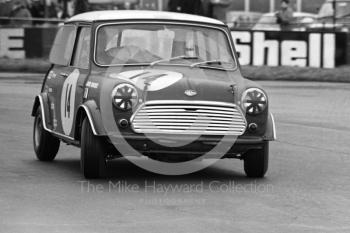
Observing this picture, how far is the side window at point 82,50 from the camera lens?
10312 millimetres

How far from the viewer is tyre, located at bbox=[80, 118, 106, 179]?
9125mm

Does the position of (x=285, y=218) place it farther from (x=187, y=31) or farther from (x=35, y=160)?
(x=35, y=160)

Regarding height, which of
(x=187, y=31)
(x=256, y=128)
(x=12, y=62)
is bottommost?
(x=12, y=62)

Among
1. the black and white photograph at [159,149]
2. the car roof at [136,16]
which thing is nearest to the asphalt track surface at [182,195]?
the black and white photograph at [159,149]

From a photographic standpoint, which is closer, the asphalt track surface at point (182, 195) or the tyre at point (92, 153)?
the asphalt track surface at point (182, 195)

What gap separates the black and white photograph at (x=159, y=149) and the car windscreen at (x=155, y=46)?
12 mm

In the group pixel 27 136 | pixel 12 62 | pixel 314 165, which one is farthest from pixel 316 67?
pixel 314 165

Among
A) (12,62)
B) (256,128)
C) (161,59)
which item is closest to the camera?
(256,128)

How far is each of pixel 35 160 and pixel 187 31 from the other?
2.10m

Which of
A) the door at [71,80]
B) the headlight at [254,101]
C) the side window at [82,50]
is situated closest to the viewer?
the headlight at [254,101]

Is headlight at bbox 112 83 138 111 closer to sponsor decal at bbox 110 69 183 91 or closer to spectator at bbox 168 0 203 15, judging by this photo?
sponsor decal at bbox 110 69 183 91

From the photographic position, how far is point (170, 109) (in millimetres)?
9109

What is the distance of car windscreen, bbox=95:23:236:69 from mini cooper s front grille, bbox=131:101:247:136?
3.20 ft

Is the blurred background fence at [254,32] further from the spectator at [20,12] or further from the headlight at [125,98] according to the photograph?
the headlight at [125,98]
